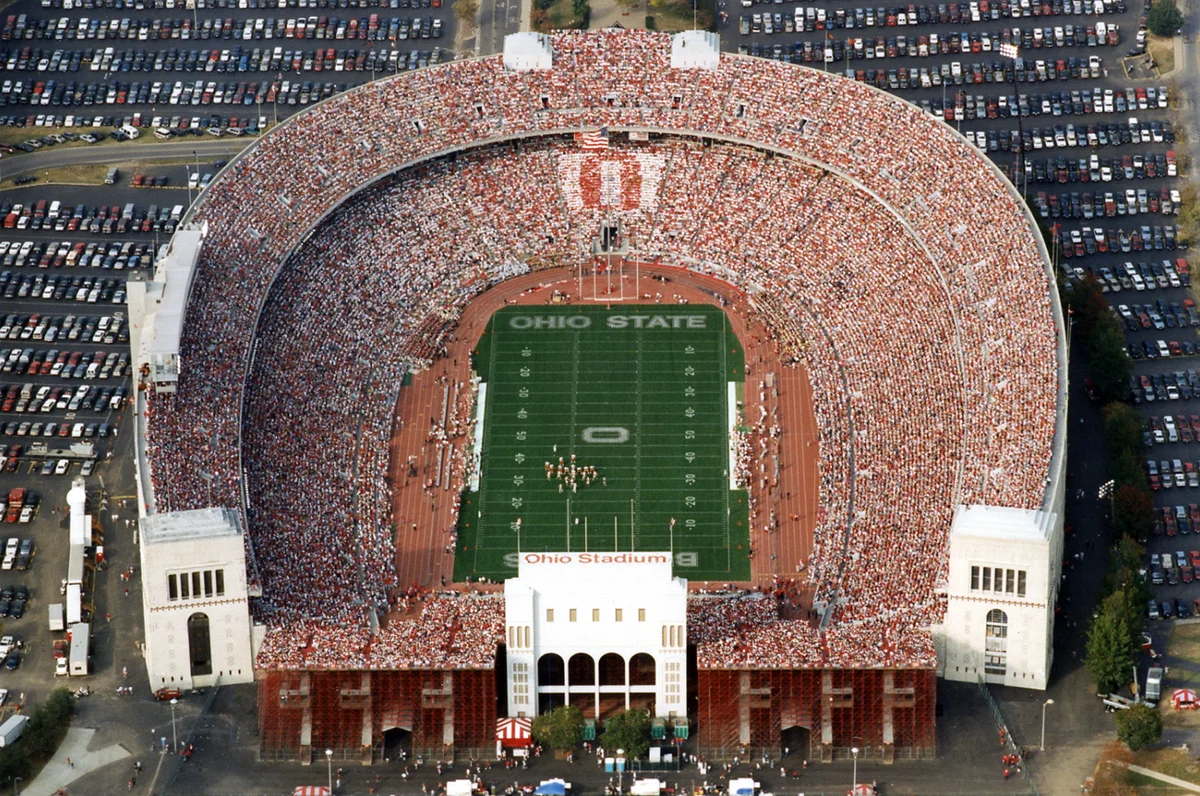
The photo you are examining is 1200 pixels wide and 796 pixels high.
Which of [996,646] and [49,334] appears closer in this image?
[996,646]

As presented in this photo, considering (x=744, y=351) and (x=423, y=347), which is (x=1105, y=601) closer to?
(x=744, y=351)

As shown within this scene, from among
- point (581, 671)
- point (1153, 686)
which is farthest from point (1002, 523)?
point (581, 671)

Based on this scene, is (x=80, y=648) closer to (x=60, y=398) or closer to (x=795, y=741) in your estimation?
(x=60, y=398)

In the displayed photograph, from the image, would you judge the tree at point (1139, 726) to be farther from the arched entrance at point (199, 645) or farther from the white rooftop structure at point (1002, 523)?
the arched entrance at point (199, 645)

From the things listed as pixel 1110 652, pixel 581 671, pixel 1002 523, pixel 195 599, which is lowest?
pixel 581 671

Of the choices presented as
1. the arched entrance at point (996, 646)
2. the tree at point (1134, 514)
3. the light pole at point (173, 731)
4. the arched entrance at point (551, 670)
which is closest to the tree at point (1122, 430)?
the tree at point (1134, 514)

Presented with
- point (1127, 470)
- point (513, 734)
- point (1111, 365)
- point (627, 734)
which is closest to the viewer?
point (627, 734)
